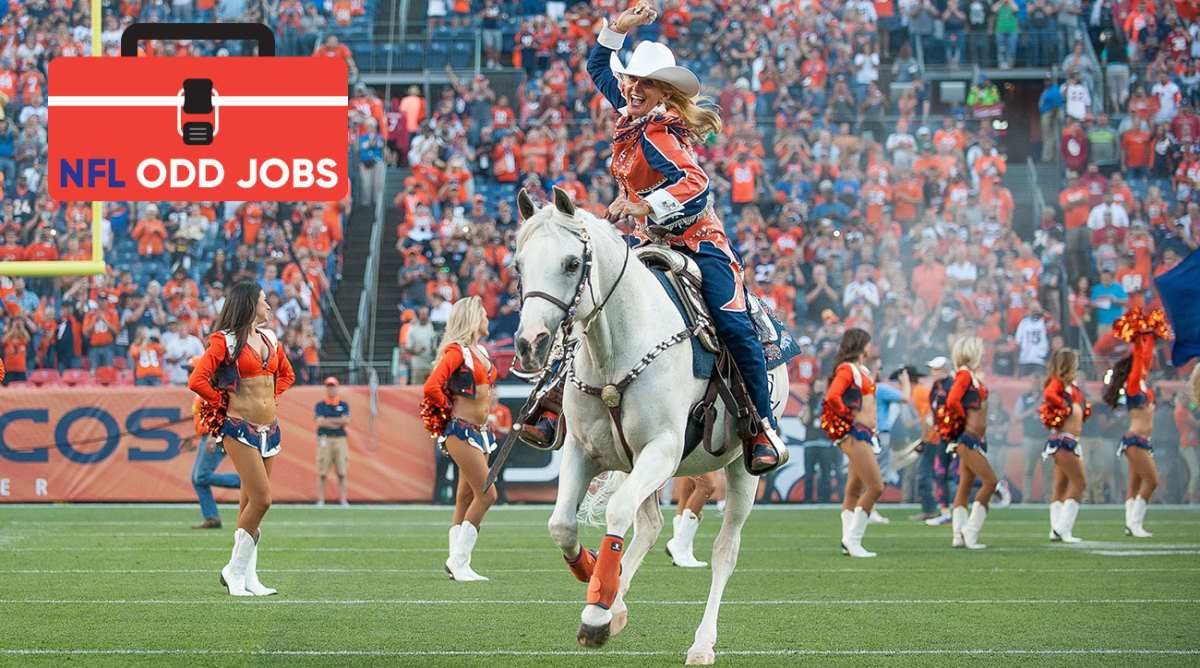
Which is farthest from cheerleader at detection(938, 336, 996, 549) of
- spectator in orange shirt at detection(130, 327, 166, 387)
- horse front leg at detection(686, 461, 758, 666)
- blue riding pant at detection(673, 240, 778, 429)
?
spectator in orange shirt at detection(130, 327, 166, 387)

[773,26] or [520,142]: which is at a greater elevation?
[773,26]

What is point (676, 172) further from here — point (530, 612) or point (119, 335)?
point (119, 335)

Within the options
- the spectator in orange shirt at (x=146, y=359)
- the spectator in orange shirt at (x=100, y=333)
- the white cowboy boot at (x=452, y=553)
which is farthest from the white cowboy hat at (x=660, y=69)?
the spectator in orange shirt at (x=100, y=333)

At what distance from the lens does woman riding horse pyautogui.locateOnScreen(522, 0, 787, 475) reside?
6.89 meters

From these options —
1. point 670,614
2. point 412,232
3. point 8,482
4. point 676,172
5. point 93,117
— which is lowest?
point 8,482

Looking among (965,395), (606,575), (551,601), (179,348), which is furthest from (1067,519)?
(179,348)

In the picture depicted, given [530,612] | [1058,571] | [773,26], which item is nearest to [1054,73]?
[773,26]

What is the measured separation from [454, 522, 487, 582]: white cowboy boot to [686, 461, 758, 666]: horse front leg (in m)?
3.48

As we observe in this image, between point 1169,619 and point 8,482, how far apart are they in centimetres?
1580

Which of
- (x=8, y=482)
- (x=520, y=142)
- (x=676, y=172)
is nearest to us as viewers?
(x=676, y=172)

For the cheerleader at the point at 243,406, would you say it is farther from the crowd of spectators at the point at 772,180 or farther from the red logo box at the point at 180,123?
the crowd of spectators at the point at 772,180

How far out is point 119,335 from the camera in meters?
21.3

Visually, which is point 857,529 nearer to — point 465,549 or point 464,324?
point 465,549

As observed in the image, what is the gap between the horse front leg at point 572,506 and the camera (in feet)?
20.4
